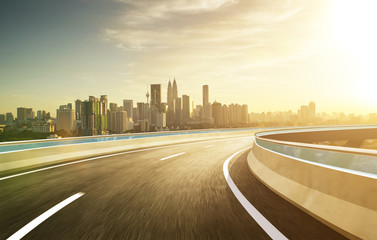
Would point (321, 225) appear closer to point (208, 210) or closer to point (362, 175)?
point (362, 175)

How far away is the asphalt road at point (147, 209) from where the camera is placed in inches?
155

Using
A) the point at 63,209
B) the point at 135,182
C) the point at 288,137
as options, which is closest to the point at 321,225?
the point at 63,209

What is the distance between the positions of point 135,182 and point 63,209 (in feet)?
9.43

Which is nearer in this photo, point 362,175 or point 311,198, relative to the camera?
point 362,175

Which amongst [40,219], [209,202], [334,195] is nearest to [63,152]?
[40,219]

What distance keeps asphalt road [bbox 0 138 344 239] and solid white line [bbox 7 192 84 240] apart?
0.33 feet

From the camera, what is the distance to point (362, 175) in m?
3.73

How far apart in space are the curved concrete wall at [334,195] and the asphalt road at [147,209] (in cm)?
19

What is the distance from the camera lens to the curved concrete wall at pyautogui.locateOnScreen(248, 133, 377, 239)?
11.4ft

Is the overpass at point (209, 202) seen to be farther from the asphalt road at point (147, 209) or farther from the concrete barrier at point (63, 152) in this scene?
the concrete barrier at point (63, 152)

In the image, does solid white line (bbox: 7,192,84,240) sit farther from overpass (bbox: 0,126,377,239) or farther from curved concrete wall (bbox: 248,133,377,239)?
curved concrete wall (bbox: 248,133,377,239)

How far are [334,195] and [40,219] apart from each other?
4.62 m

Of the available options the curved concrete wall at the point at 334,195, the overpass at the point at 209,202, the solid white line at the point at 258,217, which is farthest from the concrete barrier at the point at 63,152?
the curved concrete wall at the point at 334,195

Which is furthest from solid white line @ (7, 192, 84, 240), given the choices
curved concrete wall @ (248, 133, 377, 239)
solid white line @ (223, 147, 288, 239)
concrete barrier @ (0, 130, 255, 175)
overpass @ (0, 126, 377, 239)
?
concrete barrier @ (0, 130, 255, 175)
